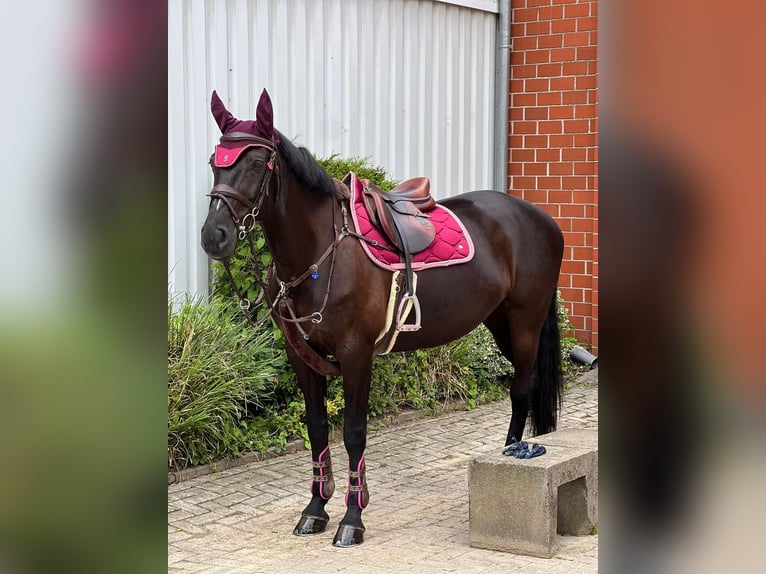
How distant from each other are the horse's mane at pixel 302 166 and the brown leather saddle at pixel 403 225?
34 cm

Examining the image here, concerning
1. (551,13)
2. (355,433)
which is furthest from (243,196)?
(551,13)

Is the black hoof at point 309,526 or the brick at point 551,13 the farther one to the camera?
the brick at point 551,13

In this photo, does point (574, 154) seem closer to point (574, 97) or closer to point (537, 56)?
point (574, 97)

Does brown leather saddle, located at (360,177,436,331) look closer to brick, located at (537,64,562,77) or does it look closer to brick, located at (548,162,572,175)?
brick, located at (548,162,572,175)

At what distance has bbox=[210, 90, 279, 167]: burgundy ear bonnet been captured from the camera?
4.24 m

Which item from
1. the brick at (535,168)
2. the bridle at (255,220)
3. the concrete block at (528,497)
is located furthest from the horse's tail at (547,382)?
the brick at (535,168)

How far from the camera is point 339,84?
823 centimetres

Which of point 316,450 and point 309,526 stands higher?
point 316,450

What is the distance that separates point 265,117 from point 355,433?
1597mm

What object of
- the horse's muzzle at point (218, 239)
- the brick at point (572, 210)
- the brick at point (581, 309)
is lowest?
the brick at point (581, 309)

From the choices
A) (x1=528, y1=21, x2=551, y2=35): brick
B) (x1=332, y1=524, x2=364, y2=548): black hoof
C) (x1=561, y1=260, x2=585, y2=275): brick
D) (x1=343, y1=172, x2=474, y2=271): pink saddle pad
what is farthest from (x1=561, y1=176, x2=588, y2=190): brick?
(x1=332, y1=524, x2=364, y2=548): black hoof

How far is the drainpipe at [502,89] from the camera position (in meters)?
9.88

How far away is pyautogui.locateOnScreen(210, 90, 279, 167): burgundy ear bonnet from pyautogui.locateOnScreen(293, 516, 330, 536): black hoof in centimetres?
188

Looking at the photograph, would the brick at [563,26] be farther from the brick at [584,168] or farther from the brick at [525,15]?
the brick at [584,168]
